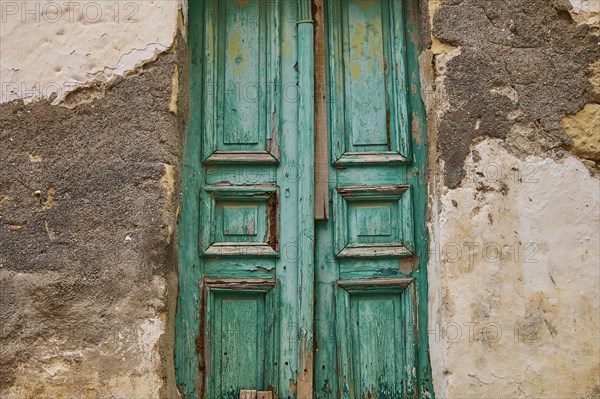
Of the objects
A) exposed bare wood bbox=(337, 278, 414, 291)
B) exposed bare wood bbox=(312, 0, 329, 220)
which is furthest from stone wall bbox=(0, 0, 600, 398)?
exposed bare wood bbox=(312, 0, 329, 220)

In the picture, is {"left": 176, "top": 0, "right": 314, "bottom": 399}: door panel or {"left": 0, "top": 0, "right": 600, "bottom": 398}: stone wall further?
{"left": 176, "top": 0, "right": 314, "bottom": 399}: door panel

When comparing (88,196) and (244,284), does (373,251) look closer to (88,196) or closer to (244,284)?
(244,284)

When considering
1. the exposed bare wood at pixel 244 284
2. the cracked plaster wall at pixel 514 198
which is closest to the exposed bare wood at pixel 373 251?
the cracked plaster wall at pixel 514 198

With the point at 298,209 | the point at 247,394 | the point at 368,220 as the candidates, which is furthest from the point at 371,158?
the point at 247,394

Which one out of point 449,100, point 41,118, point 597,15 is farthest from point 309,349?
point 597,15

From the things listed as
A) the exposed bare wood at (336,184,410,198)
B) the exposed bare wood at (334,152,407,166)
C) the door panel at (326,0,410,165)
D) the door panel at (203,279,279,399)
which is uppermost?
the door panel at (326,0,410,165)

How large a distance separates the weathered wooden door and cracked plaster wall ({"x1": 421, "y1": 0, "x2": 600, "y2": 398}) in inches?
7.0

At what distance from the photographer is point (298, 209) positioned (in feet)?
9.67

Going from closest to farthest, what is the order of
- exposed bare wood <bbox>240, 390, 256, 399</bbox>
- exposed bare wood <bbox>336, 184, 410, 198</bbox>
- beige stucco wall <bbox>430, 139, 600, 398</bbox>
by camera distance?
1. beige stucco wall <bbox>430, 139, 600, 398</bbox>
2. exposed bare wood <bbox>240, 390, 256, 399</bbox>
3. exposed bare wood <bbox>336, 184, 410, 198</bbox>

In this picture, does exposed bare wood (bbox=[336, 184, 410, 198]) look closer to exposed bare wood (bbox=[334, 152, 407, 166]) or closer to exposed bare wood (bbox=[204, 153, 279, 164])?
exposed bare wood (bbox=[334, 152, 407, 166])

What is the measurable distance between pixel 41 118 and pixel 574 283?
87.2 inches

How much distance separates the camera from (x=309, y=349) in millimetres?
2857

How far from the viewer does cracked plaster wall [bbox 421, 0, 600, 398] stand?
2.67 m

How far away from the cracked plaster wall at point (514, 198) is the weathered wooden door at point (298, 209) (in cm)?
18
